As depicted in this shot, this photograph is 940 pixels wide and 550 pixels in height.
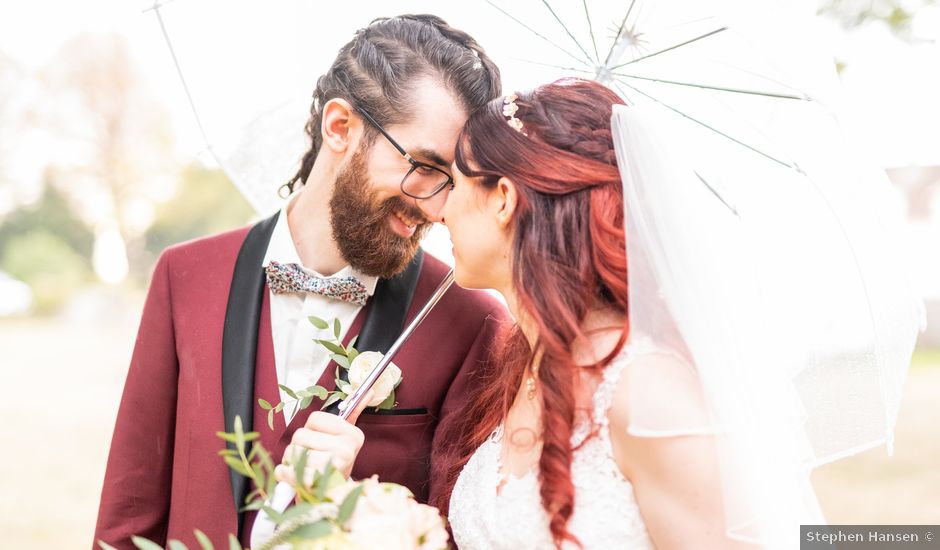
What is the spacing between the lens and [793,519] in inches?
66.8

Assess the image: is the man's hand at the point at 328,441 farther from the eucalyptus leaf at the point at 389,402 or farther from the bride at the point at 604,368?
the eucalyptus leaf at the point at 389,402

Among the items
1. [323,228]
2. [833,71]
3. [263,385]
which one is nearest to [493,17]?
[323,228]

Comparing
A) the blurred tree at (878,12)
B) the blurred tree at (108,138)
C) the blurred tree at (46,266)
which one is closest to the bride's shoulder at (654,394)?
the blurred tree at (878,12)

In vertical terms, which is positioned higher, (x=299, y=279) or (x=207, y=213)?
A: (x=207, y=213)

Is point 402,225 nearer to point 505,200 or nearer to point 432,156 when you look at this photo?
point 432,156

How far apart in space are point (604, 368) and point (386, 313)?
0.80 m

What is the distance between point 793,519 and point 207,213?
20.9 meters

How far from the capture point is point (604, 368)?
1.86 metres

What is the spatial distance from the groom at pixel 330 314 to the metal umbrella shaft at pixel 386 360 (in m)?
0.12

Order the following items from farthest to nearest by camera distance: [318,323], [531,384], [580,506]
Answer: [318,323], [531,384], [580,506]

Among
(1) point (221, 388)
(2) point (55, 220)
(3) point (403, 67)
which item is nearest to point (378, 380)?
(1) point (221, 388)

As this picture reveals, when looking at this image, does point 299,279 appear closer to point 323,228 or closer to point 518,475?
point 323,228

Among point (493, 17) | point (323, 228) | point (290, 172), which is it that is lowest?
point (323, 228)

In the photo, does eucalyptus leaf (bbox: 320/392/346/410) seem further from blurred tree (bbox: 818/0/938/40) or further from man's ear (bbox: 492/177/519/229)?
blurred tree (bbox: 818/0/938/40)
